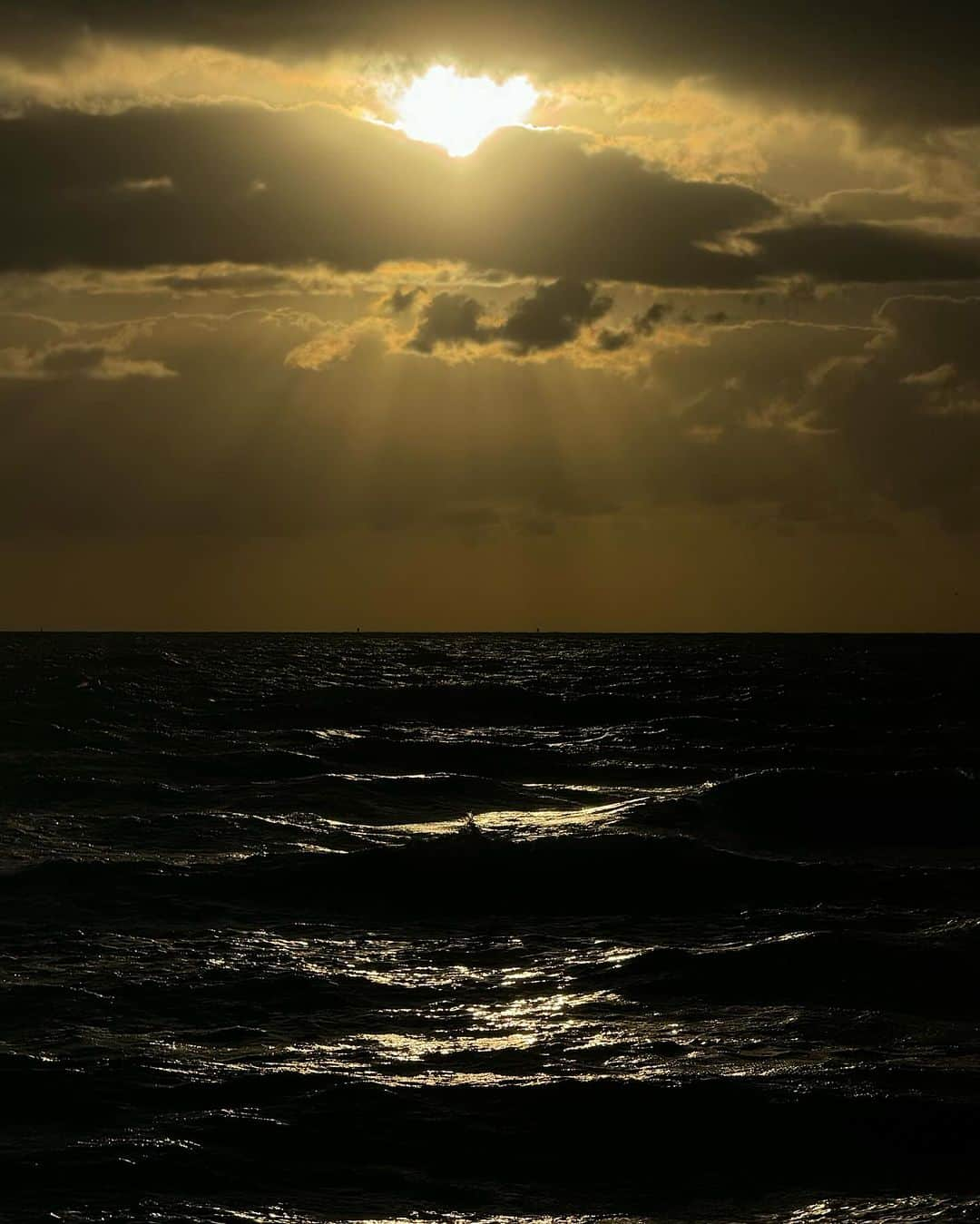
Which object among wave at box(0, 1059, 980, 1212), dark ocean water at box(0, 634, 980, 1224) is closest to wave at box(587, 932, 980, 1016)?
dark ocean water at box(0, 634, 980, 1224)

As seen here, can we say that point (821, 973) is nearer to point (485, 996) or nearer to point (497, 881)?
point (485, 996)

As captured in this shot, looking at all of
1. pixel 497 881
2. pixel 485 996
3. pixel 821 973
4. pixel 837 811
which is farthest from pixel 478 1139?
pixel 837 811

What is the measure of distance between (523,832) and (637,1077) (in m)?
13.8

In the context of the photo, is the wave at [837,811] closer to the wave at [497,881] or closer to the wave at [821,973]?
the wave at [497,881]

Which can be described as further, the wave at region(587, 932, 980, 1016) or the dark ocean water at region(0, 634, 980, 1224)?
the wave at region(587, 932, 980, 1016)

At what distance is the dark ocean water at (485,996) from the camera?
32.1 feet

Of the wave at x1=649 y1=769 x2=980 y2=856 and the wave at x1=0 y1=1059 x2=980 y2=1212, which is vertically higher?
the wave at x1=0 y1=1059 x2=980 y2=1212

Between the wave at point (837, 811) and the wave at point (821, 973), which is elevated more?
the wave at point (821, 973)

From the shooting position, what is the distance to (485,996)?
14188 mm

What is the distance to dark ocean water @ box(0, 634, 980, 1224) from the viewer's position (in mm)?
9773

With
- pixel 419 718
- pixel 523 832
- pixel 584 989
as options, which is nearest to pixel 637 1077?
pixel 584 989

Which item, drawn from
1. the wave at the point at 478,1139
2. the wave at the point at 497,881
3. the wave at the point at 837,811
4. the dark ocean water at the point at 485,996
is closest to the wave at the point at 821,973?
the dark ocean water at the point at 485,996

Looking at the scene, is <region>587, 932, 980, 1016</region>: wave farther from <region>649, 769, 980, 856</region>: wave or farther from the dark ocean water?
<region>649, 769, 980, 856</region>: wave

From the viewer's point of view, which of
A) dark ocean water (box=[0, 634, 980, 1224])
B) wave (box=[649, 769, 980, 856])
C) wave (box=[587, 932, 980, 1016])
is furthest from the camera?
wave (box=[649, 769, 980, 856])
